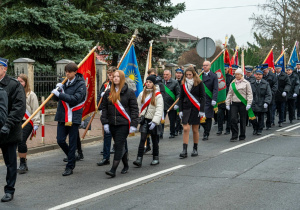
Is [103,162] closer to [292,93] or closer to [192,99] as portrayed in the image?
[192,99]

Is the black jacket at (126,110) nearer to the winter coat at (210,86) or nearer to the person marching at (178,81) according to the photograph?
the winter coat at (210,86)

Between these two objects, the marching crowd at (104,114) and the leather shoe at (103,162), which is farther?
the leather shoe at (103,162)

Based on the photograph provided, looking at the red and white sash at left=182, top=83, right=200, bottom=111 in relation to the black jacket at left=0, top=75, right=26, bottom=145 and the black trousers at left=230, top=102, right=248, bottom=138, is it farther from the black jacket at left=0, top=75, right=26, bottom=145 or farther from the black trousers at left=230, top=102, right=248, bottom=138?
the black jacket at left=0, top=75, right=26, bottom=145

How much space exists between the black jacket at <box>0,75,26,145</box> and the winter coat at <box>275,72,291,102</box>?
1138cm

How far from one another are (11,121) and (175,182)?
2.68m

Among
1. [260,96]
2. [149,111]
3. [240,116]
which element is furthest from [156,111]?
[260,96]

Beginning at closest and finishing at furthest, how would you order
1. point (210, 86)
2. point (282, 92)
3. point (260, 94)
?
point (210, 86), point (260, 94), point (282, 92)

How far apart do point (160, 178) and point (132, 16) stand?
60.5 ft

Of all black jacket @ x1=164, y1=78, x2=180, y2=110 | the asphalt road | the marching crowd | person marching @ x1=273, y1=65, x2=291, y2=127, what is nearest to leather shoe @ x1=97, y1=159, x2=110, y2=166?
the marching crowd

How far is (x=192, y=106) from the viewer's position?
31.6ft

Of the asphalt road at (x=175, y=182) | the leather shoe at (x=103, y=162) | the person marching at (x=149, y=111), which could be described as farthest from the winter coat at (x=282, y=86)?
the leather shoe at (x=103, y=162)

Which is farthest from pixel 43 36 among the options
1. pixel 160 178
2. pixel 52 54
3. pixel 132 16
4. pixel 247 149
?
pixel 160 178

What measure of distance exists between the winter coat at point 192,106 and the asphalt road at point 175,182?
0.78 metres

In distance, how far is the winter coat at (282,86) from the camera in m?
15.6
